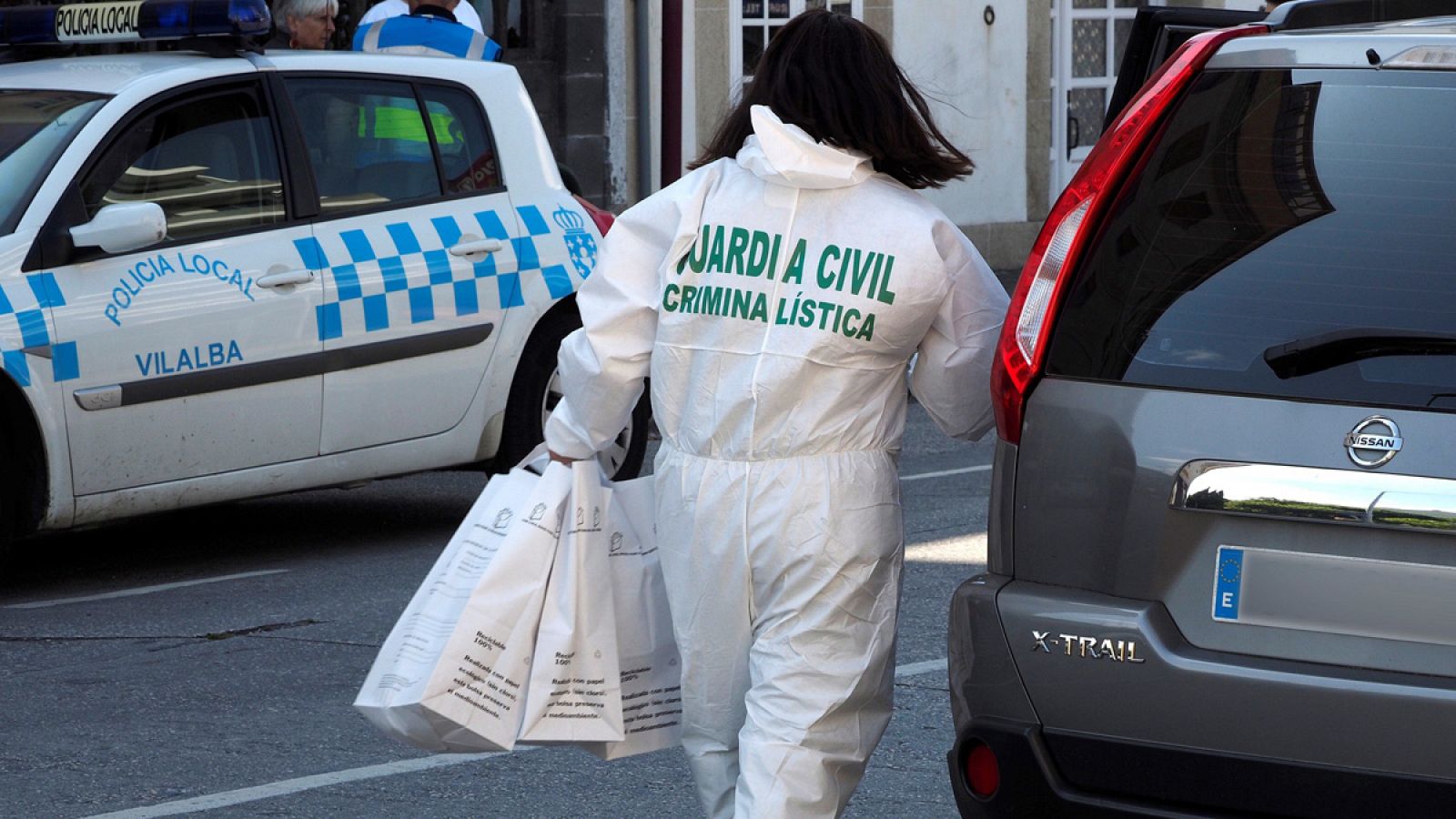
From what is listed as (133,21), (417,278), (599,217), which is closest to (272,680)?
(417,278)

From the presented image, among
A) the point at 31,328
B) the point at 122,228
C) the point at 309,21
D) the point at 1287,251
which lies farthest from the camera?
the point at 309,21

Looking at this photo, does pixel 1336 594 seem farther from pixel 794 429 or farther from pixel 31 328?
pixel 31 328

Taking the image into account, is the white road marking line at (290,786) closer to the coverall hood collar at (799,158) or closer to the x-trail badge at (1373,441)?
the coverall hood collar at (799,158)

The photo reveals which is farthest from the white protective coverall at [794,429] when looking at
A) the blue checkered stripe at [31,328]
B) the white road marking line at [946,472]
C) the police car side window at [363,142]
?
the white road marking line at [946,472]

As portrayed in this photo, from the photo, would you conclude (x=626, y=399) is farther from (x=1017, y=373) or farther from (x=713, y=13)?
(x=713, y=13)

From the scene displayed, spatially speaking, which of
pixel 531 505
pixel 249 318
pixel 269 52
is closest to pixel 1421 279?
pixel 531 505

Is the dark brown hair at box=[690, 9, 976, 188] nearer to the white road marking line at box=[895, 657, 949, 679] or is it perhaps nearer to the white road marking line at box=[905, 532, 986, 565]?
the white road marking line at box=[895, 657, 949, 679]

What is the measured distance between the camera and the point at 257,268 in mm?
7133

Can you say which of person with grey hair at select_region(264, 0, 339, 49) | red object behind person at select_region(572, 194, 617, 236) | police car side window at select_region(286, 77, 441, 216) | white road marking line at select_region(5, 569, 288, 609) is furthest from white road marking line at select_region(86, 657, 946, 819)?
person with grey hair at select_region(264, 0, 339, 49)

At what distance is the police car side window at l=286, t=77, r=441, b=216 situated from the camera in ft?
24.7

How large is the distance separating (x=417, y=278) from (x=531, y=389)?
714mm

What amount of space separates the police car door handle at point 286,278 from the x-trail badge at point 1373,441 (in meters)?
4.84

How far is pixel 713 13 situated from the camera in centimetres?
1714

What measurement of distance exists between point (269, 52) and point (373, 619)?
7.32ft
